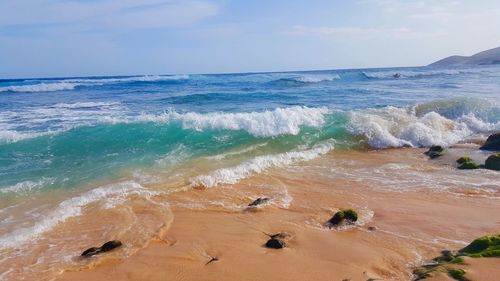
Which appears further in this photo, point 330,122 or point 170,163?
point 330,122

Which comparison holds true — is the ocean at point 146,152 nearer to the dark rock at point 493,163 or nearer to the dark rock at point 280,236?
the dark rock at point 280,236

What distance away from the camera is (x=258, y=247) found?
19.0 feet

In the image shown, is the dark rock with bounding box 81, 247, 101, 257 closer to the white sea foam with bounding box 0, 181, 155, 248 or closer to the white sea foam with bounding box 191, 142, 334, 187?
the white sea foam with bounding box 0, 181, 155, 248

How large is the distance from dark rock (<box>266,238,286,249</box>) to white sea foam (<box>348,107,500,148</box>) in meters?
8.34

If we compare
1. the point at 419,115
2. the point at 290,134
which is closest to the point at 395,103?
the point at 419,115

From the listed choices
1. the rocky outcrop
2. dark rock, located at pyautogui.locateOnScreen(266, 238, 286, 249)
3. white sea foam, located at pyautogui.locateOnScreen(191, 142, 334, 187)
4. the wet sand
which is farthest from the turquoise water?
dark rock, located at pyautogui.locateOnScreen(266, 238, 286, 249)

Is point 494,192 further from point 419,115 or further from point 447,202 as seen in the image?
point 419,115

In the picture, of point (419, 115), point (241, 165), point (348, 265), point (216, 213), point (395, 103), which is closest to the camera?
point (348, 265)

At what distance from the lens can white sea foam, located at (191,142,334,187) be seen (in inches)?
356

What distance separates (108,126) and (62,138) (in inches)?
71.3

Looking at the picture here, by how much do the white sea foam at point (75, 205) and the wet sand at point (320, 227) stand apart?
0.89 m

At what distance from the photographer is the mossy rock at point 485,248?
186 inches

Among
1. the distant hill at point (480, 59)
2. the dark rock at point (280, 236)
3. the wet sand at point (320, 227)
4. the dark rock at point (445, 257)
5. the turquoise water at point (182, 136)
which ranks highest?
the distant hill at point (480, 59)

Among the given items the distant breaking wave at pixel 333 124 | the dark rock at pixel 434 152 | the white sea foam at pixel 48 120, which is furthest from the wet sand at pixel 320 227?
the white sea foam at pixel 48 120
